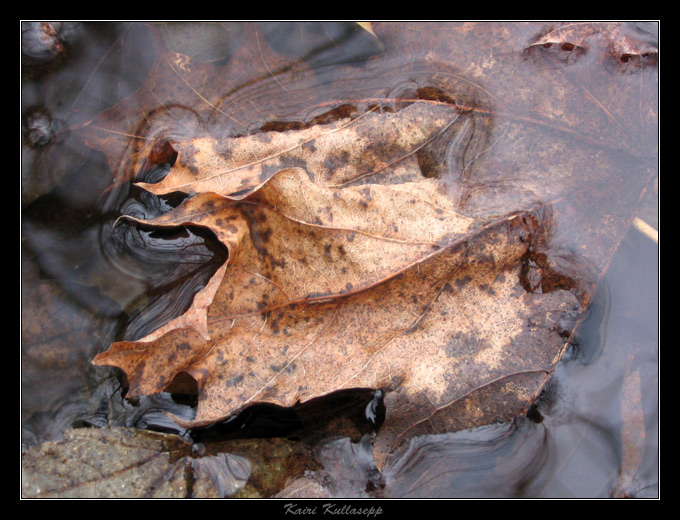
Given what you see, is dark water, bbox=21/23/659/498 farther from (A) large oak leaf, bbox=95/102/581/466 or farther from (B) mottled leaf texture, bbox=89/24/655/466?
(A) large oak leaf, bbox=95/102/581/466

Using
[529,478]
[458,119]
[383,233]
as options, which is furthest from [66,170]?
[529,478]

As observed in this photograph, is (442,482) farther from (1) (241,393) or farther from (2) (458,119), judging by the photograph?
(2) (458,119)

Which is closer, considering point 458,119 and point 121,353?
point 121,353

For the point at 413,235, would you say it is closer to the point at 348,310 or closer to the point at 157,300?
the point at 348,310

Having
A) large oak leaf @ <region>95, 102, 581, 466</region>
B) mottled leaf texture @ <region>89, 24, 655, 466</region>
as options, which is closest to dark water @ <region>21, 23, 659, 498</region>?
mottled leaf texture @ <region>89, 24, 655, 466</region>

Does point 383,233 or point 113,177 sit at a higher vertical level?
point 113,177

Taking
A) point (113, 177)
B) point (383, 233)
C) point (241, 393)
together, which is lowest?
point (241, 393)
